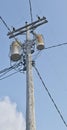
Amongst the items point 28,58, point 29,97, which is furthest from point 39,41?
point 29,97

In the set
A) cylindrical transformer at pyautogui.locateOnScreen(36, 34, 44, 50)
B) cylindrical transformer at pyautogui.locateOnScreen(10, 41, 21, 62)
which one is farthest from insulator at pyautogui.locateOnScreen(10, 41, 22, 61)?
cylindrical transformer at pyautogui.locateOnScreen(36, 34, 44, 50)

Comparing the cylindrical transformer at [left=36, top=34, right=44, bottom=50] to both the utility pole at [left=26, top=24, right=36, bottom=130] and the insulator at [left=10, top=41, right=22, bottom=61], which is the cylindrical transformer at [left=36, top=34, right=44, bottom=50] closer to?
the utility pole at [left=26, top=24, right=36, bottom=130]

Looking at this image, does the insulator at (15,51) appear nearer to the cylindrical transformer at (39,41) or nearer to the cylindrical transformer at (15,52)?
the cylindrical transformer at (15,52)

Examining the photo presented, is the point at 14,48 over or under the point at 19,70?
over

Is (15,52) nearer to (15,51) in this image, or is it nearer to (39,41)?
(15,51)

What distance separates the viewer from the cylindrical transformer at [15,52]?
36.1 ft

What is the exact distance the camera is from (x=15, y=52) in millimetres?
11031

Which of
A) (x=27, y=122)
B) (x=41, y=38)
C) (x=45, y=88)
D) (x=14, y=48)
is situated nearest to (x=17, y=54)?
(x=14, y=48)

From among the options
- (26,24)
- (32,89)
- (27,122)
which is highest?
(26,24)

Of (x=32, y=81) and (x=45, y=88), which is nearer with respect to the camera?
(x=32, y=81)

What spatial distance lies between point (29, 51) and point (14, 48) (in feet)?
1.58

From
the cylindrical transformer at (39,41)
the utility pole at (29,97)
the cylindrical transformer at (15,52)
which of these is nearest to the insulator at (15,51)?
the cylindrical transformer at (15,52)

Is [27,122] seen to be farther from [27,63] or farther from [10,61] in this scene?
[10,61]

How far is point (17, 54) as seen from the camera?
11.0 meters
